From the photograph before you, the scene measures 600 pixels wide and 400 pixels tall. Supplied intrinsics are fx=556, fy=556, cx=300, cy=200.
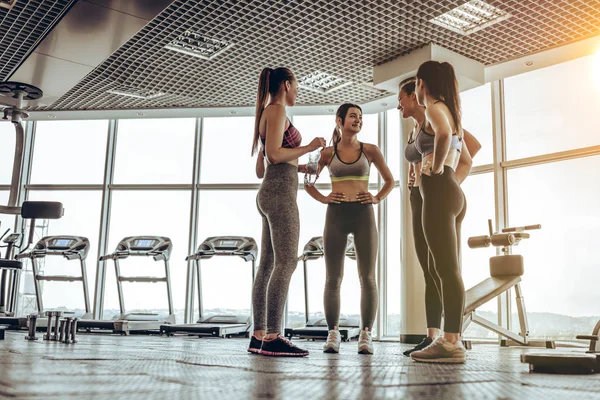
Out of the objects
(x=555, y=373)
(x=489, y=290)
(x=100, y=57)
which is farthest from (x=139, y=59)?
(x=555, y=373)

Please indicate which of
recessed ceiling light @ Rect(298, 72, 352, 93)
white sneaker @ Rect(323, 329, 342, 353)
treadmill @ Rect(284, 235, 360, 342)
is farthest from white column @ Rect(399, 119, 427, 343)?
white sneaker @ Rect(323, 329, 342, 353)

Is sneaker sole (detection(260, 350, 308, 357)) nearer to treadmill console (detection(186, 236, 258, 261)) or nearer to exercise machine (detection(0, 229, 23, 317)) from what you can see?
treadmill console (detection(186, 236, 258, 261))

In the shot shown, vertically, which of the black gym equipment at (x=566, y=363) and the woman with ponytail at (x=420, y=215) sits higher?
the woman with ponytail at (x=420, y=215)

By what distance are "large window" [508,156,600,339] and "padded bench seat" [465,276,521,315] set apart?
1069 mm

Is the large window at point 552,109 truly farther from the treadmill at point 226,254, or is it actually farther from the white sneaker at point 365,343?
the white sneaker at point 365,343

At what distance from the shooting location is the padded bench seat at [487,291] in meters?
4.48

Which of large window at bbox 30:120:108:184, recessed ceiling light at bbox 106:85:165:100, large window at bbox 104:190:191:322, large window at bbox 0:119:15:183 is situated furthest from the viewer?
large window at bbox 0:119:15:183

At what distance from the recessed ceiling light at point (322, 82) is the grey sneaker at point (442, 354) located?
4289mm

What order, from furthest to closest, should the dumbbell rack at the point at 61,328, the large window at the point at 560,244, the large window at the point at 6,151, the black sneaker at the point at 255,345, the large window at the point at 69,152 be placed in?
1. the large window at the point at 6,151
2. the large window at the point at 69,152
3. the large window at the point at 560,244
4. the dumbbell rack at the point at 61,328
5. the black sneaker at the point at 255,345

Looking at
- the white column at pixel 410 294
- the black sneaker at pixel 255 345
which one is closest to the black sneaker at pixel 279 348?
the black sneaker at pixel 255 345

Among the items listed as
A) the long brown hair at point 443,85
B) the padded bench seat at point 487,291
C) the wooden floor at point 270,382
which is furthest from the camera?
the padded bench seat at point 487,291

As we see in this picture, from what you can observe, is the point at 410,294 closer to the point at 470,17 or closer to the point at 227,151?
the point at 470,17

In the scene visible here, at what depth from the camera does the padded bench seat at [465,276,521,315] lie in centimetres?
448

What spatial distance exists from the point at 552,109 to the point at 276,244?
14.8 feet
